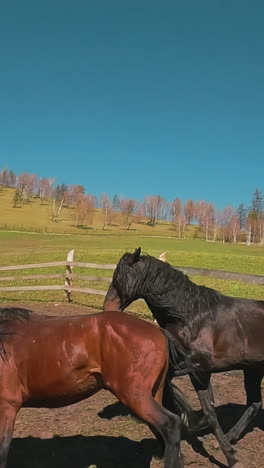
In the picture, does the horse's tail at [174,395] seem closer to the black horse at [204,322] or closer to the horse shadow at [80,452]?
the black horse at [204,322]

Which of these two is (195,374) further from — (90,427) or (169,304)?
(90,427)

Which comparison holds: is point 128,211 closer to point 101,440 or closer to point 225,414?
point 225,414

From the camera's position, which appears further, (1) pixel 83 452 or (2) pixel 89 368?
(1) pixel 83 452

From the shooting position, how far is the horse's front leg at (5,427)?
10.7 feet

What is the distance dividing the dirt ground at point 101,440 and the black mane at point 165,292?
133cm

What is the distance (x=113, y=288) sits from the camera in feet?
16.6

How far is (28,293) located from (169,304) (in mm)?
14151

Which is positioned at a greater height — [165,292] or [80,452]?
[165,292]

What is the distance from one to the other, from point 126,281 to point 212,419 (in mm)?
1754

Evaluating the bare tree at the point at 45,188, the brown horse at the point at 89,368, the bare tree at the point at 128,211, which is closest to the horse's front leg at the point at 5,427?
the brown horse at the point at 89,368

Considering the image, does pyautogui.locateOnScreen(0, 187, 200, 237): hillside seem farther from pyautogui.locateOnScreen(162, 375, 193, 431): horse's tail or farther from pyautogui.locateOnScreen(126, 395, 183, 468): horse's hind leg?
pyautogui.locateOnScreen(126, 395, 183, 468): horse's hind leg

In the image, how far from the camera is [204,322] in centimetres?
455

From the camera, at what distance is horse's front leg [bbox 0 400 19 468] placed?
326 cm

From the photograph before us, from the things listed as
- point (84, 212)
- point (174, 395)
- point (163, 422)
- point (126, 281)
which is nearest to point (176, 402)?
point (174, 395)
